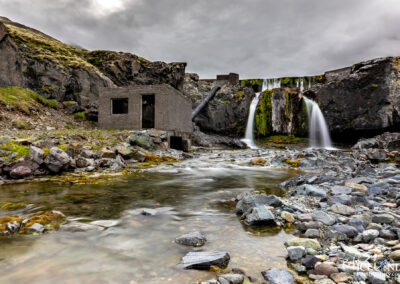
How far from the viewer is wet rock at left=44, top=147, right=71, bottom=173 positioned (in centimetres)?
785

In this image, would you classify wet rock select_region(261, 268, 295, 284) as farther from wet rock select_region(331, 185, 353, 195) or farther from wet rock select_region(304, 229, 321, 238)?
wet rock select_region(331, 185, 353, 195)

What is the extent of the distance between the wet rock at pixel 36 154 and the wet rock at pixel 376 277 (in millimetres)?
8848

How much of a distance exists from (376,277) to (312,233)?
1056 millimetres

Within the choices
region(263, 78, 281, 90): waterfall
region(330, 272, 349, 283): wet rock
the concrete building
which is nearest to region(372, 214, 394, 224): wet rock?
region(330, 272, 349, 283): wet rock

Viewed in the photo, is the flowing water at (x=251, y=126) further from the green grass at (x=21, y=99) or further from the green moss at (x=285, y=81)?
the green grass at (x=21, y=99)

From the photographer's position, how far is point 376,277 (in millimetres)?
1947

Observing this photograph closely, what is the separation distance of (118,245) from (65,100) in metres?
26.8

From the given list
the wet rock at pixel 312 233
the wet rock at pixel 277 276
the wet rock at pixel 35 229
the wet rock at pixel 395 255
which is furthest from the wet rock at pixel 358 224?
the wet rock at pixel 35 229

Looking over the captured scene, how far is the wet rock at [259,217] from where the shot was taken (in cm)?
348

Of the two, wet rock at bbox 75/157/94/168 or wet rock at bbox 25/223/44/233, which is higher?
wet rock at bbox 75/157/94/168

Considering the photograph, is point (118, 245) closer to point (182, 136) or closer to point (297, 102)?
point (182, 136)

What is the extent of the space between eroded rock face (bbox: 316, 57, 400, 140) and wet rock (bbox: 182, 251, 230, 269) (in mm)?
30160

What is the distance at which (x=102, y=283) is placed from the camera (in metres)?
2.12

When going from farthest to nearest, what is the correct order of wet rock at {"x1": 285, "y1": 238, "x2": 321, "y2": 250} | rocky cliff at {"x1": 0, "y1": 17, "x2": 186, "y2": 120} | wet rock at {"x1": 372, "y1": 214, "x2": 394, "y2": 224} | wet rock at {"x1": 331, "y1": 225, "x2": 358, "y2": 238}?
rocky cliff at {"x1": 0, "y1": 17, "x2": 186, "y2": 120} → wet rock at {"x1": 372, "y1": 214, "x2": 394, "y2": 224} → wet rock at {"x1": 331, "y1": 225, "x2": 358, "y2": 238} → wet rock at {"x1": 285, "y1": 238, "x2": 321, "y2": 250}
